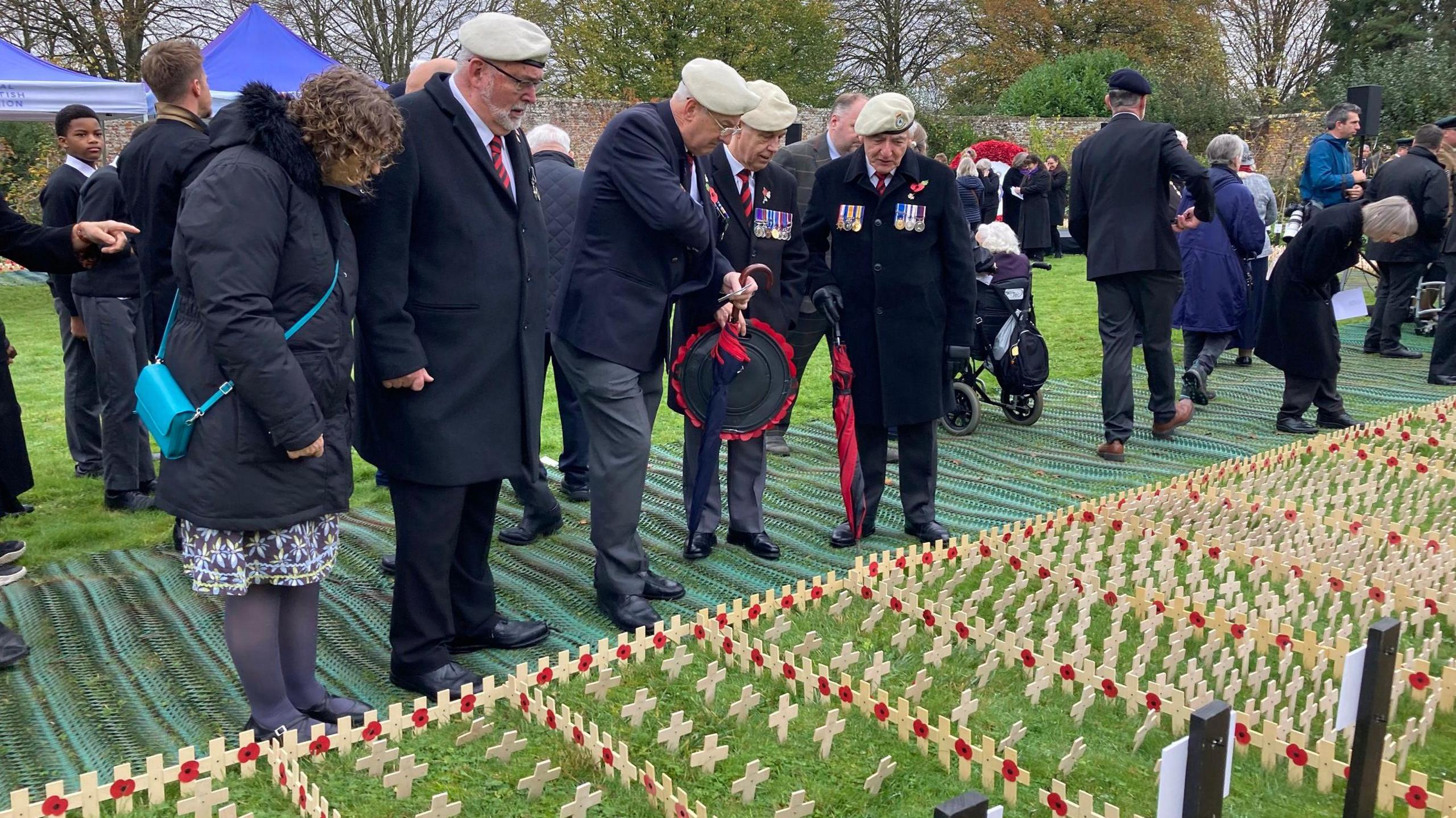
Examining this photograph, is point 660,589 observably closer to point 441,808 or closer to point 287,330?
point 441,808

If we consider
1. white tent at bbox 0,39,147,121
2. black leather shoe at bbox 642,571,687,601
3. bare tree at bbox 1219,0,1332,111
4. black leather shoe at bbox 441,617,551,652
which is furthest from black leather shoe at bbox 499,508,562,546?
bare tree at bbox 1219,0,1332,111

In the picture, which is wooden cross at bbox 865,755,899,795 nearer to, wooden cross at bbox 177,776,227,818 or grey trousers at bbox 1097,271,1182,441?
wooden cross at bbox 177,776,227,818

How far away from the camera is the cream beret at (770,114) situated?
16.1 ft

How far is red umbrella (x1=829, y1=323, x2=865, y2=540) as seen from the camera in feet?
18.0

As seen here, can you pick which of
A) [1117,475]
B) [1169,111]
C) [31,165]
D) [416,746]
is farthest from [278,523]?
[1169,111]

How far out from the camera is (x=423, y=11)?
3250cm

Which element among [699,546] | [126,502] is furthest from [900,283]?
[126,502]

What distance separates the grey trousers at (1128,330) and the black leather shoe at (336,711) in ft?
16.2

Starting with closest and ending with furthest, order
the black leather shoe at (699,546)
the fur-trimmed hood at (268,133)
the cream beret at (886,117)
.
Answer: the fur-trimmed hood at (268,133), the cream beret at (886,117), the black leather shoe at (699,546)

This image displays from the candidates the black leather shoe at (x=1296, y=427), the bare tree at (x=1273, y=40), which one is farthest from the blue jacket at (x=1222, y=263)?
the bare tree at (x=1273, y=40)

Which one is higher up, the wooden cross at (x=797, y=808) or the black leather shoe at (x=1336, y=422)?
the wooden cross at (x=797, y=808)

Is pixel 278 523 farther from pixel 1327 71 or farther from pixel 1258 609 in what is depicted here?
pixel 1327 71

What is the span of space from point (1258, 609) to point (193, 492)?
3.48 meters

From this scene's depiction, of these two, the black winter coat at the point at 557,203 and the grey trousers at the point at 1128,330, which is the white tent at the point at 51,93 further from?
the grey trousers at the point at 1128,330
